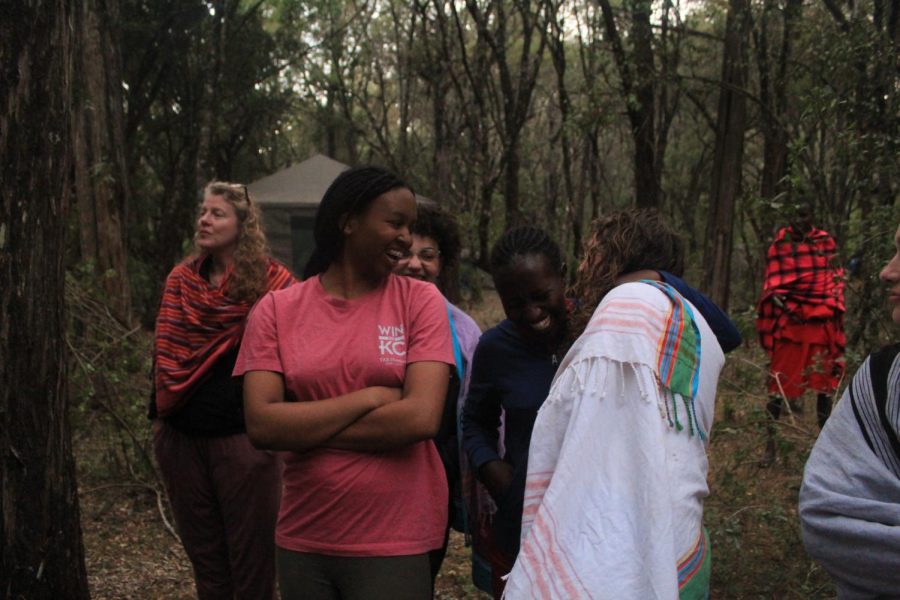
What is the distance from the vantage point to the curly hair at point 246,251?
3.77 m

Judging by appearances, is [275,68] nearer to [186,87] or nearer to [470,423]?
[186,87]

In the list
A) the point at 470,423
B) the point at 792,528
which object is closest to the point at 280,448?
the point at 470,423

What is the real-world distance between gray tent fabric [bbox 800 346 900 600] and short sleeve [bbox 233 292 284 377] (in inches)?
55.5

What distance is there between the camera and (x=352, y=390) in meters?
2.66

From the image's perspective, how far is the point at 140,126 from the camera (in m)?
20.5

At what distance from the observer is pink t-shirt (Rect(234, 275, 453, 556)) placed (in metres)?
2.60

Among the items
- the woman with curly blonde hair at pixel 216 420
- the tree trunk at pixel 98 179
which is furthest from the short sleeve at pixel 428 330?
the tree trunk at pixel 98 179

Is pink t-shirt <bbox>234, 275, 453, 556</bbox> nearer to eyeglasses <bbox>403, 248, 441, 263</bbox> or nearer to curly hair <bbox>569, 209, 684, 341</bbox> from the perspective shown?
curly hair <bbox>569, 209, 684, 341</bbox>

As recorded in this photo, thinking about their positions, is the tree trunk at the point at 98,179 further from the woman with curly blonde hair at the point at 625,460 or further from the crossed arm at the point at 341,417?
the woman with curly blonde hair at the point at 625,460

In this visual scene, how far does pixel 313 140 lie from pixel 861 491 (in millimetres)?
31731

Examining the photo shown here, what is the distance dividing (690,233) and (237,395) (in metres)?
21.3

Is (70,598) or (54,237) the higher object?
(54,237)

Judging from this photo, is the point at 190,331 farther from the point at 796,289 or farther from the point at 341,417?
the point at 796,289

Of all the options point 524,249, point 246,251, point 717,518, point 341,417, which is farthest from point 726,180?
point 341,417
